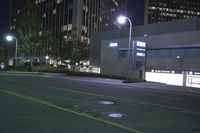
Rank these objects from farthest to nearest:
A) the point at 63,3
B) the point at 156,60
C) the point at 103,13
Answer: the point at 103,13, the point at 63,3, the point at 156,60

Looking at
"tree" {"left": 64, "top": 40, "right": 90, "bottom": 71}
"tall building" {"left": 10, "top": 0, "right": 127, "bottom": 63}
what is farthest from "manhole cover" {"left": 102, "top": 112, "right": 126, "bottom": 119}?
"tall building" {"left": 10, "top": 0, "right": 127, "bottom": 63}

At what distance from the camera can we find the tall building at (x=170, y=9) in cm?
16900

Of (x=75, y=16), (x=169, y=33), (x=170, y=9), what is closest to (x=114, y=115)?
(x=169, y=33)

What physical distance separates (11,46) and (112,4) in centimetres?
5144

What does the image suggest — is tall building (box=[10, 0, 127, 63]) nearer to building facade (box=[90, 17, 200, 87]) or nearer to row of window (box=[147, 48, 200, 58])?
building facade (box=[90, 17, 200, 87])

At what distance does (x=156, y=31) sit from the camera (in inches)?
2462

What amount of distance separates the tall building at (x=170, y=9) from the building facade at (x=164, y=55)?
106 m

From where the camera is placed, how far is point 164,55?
53.0m

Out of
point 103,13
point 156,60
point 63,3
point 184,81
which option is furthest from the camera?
point 103,13

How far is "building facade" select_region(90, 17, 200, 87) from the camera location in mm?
47469

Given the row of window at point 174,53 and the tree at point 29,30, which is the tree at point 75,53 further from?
the row of window at point 174,53

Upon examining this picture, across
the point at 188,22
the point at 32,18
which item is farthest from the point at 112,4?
the point at 188,22

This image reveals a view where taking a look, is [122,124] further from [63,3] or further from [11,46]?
[11,46]

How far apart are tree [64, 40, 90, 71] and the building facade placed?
16.4m
